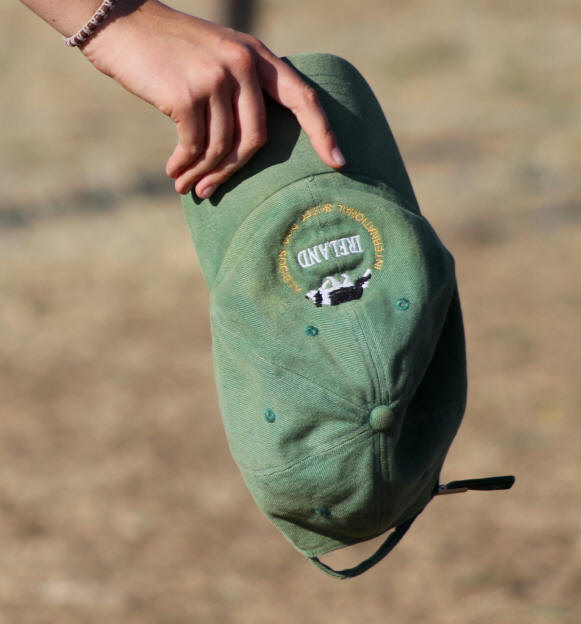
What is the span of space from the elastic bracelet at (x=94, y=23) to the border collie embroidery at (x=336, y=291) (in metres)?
0.47

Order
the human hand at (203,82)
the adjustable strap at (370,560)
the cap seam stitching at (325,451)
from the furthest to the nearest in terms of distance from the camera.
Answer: the adjustable strap at (370,560), the cap seam stitching at (325,451), the human hand at (203,82)

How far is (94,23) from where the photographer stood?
1.40 metres

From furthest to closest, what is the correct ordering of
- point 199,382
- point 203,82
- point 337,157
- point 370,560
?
1. point 199,382
2. point 370,560
3. point 337,157
4. point 203,82

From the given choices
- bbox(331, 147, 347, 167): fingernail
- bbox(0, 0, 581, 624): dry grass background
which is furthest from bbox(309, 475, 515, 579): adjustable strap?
bbox(0, 0, 581, 624): dry grass background

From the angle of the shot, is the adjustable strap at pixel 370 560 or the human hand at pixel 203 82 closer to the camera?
the human hand at pixel 203 82

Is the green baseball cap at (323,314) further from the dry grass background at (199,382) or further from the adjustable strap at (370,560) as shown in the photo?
the dry grass background at (199,382)

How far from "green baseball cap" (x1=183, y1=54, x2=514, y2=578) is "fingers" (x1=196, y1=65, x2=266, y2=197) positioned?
0.13ft

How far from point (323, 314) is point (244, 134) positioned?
0.90ft

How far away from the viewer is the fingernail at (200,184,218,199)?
1.47 m

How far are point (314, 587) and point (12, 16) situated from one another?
951 cm

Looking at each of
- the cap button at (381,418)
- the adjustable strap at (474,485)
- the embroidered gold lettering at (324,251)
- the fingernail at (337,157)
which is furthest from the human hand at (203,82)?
the adjustable strap at (474,485)

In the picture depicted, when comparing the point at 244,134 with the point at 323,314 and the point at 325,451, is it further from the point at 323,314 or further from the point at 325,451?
the point at 325,451

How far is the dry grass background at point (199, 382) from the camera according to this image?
11.2 ft

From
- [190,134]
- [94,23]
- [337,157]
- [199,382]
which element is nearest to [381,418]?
[337,157]
